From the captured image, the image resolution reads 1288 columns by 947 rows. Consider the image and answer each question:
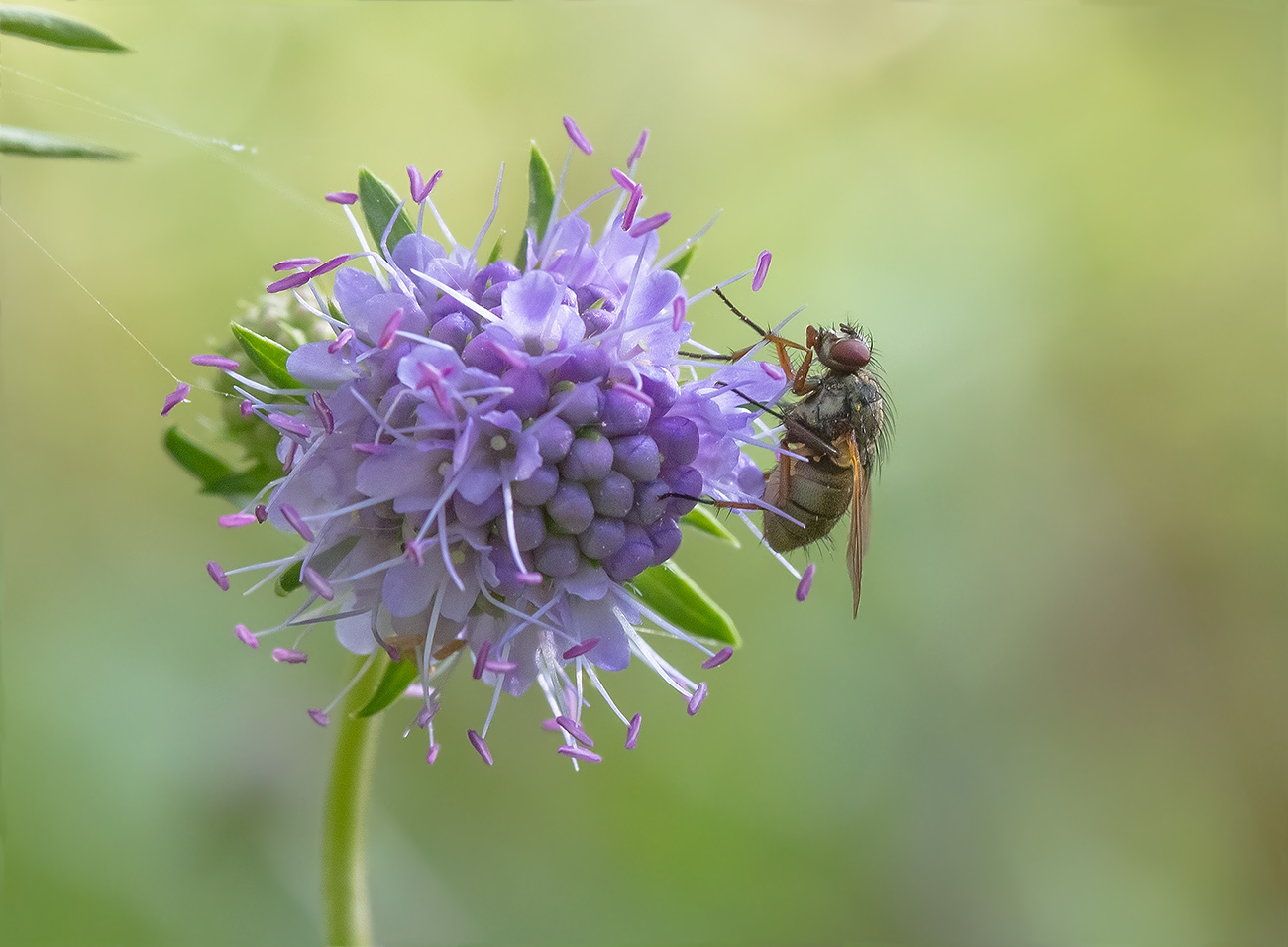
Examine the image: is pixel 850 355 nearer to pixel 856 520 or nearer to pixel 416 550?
pixel 856 520

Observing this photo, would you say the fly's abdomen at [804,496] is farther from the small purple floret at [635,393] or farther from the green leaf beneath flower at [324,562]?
the green leaf beneath flower at [324,562]

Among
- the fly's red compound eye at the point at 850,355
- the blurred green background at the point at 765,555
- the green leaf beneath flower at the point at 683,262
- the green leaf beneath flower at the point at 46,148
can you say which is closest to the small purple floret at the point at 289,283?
the green leaf beneath flower at the point at 46,148

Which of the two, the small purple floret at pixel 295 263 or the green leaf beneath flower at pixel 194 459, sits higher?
the small purple floret at pixel 295 263

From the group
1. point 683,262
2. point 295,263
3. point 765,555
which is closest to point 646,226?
point 683,262

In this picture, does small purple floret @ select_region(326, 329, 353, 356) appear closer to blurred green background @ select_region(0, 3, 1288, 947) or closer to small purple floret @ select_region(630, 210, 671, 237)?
small purple floret @ select_region(630, 210, 671, 237)

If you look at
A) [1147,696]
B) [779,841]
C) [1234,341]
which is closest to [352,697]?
[779,841]

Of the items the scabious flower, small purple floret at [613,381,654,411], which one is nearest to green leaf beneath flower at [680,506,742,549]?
the scabious flower

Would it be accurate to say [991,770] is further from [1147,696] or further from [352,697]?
[352,697]
